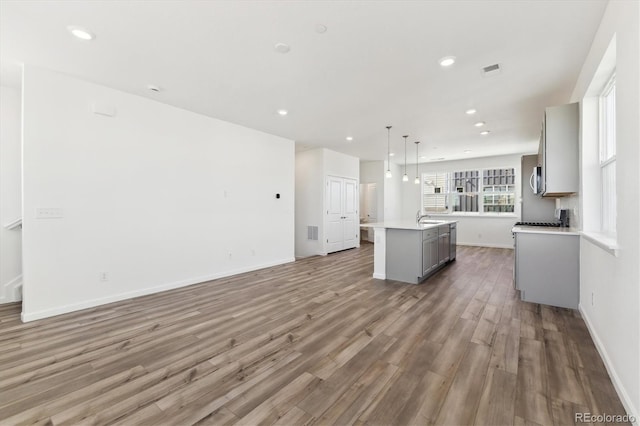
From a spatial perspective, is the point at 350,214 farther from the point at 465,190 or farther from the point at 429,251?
the point at 465,190

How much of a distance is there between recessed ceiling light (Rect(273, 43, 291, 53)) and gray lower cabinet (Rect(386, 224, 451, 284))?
3.21 m

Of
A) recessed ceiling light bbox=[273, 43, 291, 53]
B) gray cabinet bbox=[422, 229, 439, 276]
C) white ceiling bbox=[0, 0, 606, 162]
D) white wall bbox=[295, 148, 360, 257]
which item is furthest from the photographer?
white wall bbox=[295, 148, 360, 257]

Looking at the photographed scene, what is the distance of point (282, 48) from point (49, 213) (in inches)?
133

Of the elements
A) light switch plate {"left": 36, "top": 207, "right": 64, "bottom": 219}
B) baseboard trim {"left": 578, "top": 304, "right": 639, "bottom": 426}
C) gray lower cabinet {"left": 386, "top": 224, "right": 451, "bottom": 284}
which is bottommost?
baseboard trim {"left": 578, "top": 304, "right": 639, "bottom": 426}

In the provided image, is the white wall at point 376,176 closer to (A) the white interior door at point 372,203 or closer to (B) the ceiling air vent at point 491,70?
(A) the white interior door at point 372,203

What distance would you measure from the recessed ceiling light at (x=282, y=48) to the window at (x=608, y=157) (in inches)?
119

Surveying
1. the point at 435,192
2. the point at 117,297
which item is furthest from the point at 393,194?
the point at 117,297

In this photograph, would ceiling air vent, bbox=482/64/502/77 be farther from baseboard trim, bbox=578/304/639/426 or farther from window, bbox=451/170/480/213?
window, bbox=451/170/480/213

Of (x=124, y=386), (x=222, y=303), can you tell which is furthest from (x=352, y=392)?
(x=222, y=303)

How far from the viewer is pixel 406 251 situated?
4691mm

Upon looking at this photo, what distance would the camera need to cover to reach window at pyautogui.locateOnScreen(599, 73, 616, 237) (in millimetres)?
2586

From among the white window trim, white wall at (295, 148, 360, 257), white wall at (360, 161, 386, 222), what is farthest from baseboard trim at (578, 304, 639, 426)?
white wall at (360, 161, 386, 222)

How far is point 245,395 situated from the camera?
1.91m

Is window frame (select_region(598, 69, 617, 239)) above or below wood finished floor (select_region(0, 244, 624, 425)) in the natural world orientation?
above
